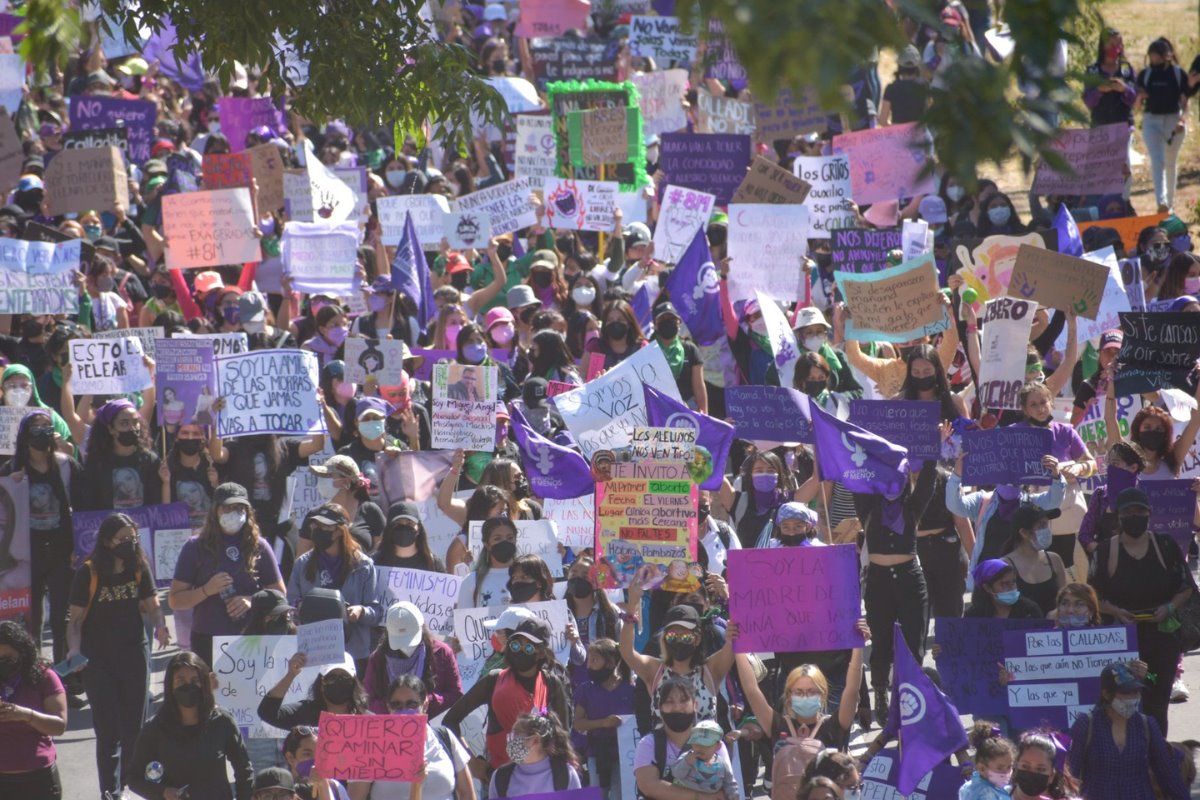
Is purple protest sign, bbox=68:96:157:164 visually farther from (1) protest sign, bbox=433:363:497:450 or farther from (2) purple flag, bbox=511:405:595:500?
(2) purple flag, bbox=511:405:595:500

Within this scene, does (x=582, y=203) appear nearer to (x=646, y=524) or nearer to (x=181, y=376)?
(x=181, y=376)

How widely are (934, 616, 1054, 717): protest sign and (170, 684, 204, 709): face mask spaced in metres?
3.50

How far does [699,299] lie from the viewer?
13.2 metres

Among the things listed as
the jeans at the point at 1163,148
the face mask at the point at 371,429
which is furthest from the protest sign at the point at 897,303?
the jeans at the point at 1163,148

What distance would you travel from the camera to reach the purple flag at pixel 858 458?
10008 mm

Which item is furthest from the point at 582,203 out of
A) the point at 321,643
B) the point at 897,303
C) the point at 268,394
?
the point at 321,643

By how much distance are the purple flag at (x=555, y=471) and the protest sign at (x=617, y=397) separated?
40 cm

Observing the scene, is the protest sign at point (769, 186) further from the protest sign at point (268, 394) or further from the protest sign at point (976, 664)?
the protest sign at point (976, 664)

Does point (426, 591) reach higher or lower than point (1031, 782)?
higher

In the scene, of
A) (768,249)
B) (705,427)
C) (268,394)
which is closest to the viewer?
(705,427)

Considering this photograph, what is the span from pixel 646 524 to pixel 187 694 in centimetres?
245

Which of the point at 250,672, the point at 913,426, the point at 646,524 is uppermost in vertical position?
the point at 913,426

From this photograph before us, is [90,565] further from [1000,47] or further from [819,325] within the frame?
[1000,47]

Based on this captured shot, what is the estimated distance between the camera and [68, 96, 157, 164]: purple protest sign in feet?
58.4
